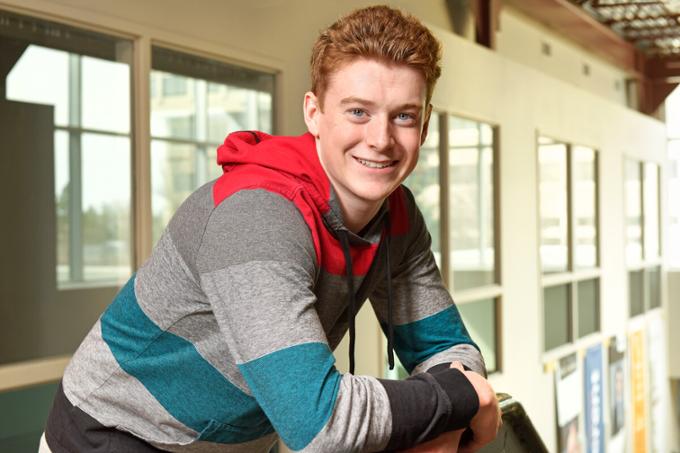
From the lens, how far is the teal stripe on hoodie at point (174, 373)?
1230mm

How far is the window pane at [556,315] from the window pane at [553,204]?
6.0 inches

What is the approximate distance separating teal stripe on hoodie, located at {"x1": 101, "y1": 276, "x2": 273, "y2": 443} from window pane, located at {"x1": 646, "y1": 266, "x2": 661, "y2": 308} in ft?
26.6

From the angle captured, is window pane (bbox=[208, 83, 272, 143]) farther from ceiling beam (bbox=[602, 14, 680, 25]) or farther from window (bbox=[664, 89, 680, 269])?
window (bbox=[664, 89, 680, 269])

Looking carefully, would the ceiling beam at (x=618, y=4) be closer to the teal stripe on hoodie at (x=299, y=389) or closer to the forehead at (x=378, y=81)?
the forehead at (x=378, y=81)

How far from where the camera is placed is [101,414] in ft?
4.29

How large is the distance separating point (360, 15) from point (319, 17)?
234 cm

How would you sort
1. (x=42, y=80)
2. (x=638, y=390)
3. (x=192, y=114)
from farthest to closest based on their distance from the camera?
(x=638, y=390) < (x=192, y=114) < (x=42, y=80)

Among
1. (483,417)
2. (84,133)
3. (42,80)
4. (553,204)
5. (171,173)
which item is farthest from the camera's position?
(553,204)

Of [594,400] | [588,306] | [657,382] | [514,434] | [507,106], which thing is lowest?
[657,382]

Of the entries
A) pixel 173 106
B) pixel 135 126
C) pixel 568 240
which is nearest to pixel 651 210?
pixel 568 240

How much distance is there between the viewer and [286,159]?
4.05ft

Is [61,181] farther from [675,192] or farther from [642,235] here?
[675,192]

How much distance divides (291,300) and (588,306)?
6.30 metres

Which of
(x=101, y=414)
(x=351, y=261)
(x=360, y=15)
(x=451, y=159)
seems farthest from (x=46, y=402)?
(x=451, y=159)
